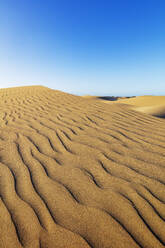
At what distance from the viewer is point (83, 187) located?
1454 mm

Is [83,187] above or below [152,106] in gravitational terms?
below

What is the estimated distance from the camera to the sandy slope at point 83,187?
105cm

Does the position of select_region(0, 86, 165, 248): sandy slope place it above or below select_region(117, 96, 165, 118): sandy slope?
below

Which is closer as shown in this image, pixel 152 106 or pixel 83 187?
pixel 83 187

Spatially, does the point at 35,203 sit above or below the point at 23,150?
below

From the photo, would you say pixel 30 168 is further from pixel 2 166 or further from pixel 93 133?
pixel 93 133

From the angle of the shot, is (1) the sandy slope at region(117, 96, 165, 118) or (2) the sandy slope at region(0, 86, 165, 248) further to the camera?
(1) the sandy slope at region(117, 96, 165, 118)

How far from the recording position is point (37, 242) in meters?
1.02

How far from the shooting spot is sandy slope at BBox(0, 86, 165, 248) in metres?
1.05

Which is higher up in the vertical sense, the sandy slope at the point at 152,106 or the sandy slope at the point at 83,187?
the sandy slope at the point at 152,106

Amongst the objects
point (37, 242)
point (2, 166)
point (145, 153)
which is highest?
point (145, 153)

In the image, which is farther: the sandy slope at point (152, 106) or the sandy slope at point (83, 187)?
the sandy slope at point (152, 106)

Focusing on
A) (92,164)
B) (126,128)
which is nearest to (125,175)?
(92,164)

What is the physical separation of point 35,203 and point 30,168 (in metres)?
0.52
